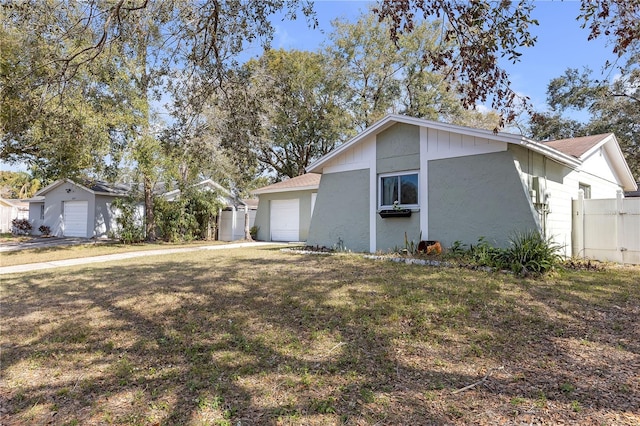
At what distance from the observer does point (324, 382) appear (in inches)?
113

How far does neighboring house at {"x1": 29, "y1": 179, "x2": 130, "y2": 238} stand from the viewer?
1867cm

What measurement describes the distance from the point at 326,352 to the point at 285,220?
13535 mm

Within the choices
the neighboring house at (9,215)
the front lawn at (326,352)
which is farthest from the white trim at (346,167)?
the neighboring house at (9,215)

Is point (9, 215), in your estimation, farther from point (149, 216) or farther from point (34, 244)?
point (149, 216)

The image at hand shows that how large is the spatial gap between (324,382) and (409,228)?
692 cm

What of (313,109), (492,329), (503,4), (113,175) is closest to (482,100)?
(503,4)

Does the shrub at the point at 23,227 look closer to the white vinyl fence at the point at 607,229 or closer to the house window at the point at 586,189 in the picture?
the white vinyl fence at the point at 607,229

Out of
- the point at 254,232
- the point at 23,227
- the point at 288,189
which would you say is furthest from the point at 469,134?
the point at 23,227

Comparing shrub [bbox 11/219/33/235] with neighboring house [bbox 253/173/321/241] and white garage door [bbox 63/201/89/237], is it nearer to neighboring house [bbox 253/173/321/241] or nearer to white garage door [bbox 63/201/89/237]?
white garage door [bbox 63/201/89/237]

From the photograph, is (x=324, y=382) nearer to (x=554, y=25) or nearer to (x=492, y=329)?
(x=492, y=329)

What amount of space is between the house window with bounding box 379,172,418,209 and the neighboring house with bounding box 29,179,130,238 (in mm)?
14334

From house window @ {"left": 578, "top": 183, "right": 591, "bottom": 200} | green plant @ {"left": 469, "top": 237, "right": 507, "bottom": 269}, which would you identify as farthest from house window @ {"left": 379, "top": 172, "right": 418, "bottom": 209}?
house window @ {"left": 578, "top": 183, "right": 591, "bottom": 200}

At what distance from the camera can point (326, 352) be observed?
134 inches

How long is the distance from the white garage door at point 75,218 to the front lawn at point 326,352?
1494cm
